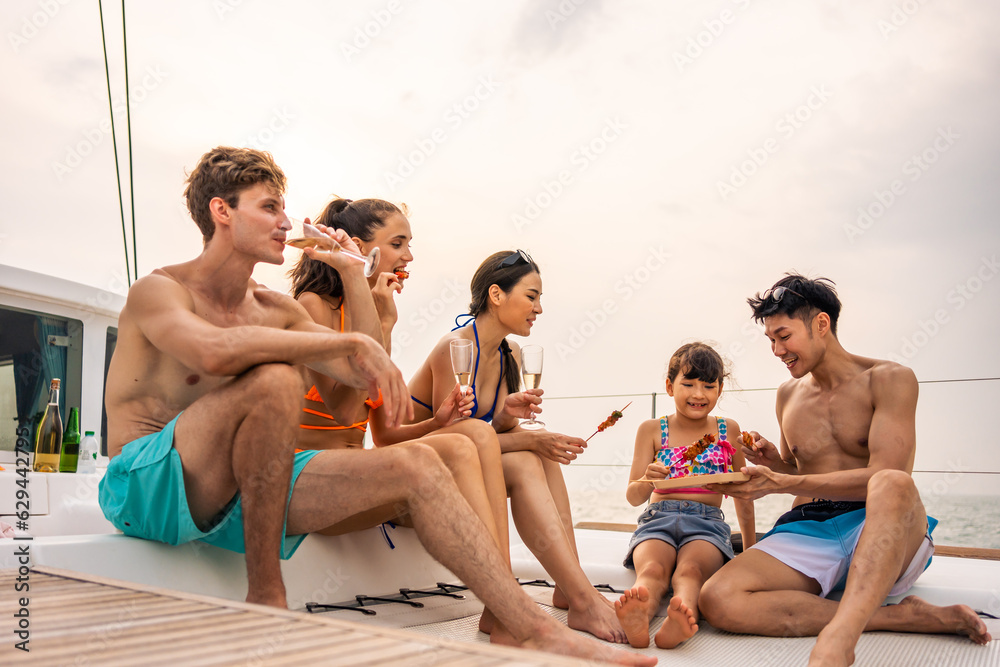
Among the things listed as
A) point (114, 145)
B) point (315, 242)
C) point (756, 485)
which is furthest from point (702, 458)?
point (114, 145)

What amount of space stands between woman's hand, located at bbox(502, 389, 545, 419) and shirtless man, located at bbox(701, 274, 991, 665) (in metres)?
0.71

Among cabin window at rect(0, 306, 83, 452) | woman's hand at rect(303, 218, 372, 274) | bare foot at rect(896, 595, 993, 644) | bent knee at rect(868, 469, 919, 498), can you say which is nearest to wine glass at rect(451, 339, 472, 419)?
woman's hand at rect(303, 218, 372, 274)

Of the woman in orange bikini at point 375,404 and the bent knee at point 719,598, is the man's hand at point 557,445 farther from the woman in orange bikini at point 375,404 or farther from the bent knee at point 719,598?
the bent knee at point 719,598

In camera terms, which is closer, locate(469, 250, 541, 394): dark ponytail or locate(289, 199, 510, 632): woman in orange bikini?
locate(289, 199, 510, 632): woman in orange bikini

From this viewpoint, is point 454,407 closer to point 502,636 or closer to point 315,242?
point 315,242

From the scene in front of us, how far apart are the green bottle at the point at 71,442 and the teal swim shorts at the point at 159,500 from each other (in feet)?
8.65

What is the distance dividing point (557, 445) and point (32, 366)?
3.27 meters

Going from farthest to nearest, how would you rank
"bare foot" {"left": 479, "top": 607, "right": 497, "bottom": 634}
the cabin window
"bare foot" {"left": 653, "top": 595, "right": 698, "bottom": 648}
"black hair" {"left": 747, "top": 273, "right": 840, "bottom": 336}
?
the cabin window → "black hair" {"left": 747, "top": 273, "right": 840, "bottom": 336} → "bare foot" {"left": 479, "top": 607, "right": 497, "bottom": 634} → "bare foot" {"left": 653, "top": 595, "right": 698, "bottom": 648}

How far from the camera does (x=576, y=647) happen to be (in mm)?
1624

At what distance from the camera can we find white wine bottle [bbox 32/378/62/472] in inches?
158

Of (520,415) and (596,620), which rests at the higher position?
(520,415)

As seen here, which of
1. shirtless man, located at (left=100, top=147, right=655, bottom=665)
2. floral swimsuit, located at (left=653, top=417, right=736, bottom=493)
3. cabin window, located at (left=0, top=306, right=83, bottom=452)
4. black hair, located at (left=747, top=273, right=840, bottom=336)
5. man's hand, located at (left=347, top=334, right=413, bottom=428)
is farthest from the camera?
cabin window, located at (left=0, top=306, right=83, bottom=452)

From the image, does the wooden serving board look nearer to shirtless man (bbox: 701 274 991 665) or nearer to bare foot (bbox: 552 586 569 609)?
shirtless man (bbox: 701 274 991 665)

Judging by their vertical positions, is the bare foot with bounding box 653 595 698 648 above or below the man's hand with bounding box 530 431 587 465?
below
